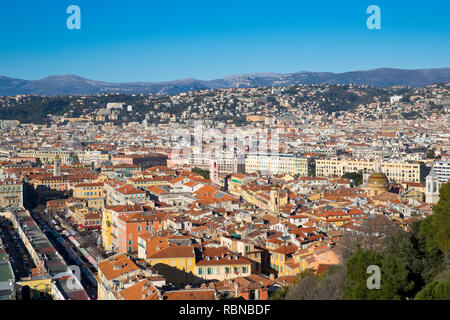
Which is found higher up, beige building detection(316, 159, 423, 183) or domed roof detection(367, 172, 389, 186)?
domed roof detection(367, 172, 389, 186)

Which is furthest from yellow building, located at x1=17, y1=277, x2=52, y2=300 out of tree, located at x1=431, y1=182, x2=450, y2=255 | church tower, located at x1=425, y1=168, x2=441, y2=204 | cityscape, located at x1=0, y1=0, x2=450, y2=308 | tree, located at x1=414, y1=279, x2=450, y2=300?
church tower, located at x1=425, y1=168, x2=441, y2=204

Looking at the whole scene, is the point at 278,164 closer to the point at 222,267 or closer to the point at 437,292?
the point at 222,267

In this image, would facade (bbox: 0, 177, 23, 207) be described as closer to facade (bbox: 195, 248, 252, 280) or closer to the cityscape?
the cityscape

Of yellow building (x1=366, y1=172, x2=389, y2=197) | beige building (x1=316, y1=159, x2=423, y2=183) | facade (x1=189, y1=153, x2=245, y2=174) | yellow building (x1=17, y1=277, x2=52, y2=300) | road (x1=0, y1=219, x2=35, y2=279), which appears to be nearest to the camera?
yellow building (x1=17, y1=277, x2=52, y2=300)

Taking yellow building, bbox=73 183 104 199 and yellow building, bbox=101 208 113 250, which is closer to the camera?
yellow building, bbox=101 208 113 250

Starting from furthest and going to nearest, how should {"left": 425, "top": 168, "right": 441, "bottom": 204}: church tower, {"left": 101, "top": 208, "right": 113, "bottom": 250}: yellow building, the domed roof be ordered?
1. the domed roof
2. {"left": 425, "top": 168, "right": 441, "bottom": 204}: church tower
3. {"left": 101, "top": 208, "right": 113, "bottom": 250}: yellow building

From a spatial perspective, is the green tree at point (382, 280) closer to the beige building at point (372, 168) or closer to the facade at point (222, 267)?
the facade at point (222, 267)

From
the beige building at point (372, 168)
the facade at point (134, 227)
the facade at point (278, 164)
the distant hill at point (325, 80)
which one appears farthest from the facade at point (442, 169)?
the distant hill at point (325, 80)

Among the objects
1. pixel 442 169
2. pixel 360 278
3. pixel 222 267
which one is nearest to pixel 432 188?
pixel 442 169
